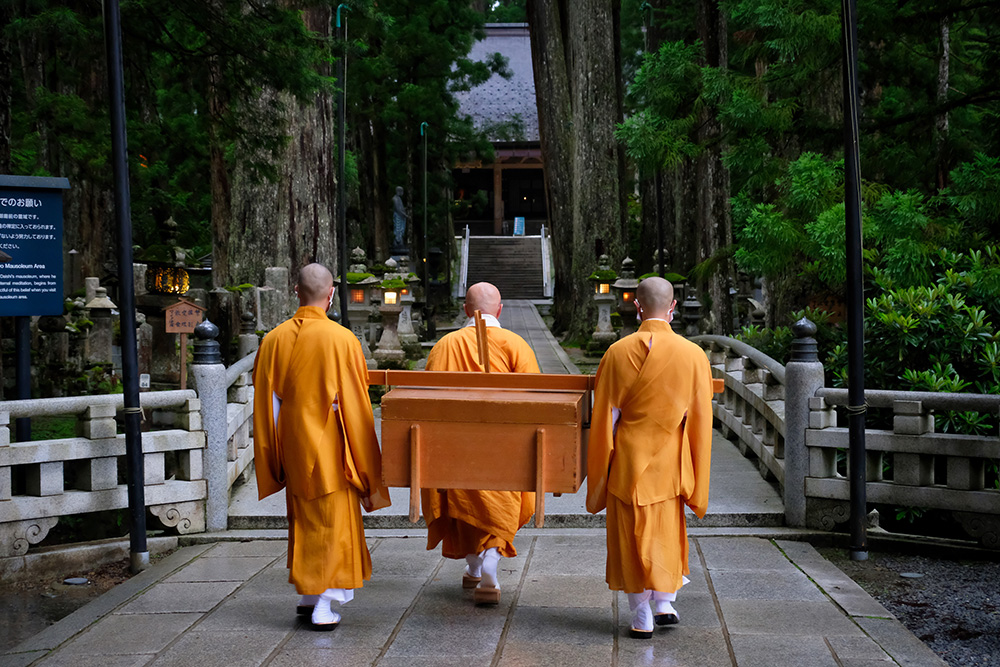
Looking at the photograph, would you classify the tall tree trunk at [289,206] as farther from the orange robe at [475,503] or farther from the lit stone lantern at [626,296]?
the orange robe at [475,503]

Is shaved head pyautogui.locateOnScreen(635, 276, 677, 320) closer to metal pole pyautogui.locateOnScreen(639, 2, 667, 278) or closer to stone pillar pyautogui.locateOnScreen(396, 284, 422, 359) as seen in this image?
stone pillar pyautogui.locateOnScreen(396, 284, 422, 359)

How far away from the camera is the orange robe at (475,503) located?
4910 mm

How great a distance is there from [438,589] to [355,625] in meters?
0.69

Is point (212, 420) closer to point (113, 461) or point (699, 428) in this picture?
point (113, 461)

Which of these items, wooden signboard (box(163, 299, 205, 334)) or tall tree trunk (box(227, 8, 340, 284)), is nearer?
wooden signboard (box(163, 299, 205, 334))

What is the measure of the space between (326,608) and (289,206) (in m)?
8.61

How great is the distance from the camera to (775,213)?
8461 mm

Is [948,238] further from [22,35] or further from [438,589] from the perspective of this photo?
[22,35]

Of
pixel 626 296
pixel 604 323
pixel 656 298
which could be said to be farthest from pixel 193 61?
pixel 604 323

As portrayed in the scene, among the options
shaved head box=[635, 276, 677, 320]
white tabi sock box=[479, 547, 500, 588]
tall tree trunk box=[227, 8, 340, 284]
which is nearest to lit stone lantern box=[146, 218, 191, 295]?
tall tree trunk box=[227, 8, 340, 284]

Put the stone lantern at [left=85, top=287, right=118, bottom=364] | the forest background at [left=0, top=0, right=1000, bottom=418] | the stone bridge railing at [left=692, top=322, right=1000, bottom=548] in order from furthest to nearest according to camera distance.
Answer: the stone lantern at [left=85, top=287, right=118, bottom=364] < the forest background at [left=0, top=0, right=1000, bottom=418] < the stone bridge railing at [left=692, top=322, right=1000, bottom=548]

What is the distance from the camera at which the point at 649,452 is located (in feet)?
14.6

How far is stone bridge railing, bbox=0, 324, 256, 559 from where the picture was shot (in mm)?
5855

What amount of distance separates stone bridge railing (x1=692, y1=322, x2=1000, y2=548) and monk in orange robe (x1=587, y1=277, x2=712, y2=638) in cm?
213
